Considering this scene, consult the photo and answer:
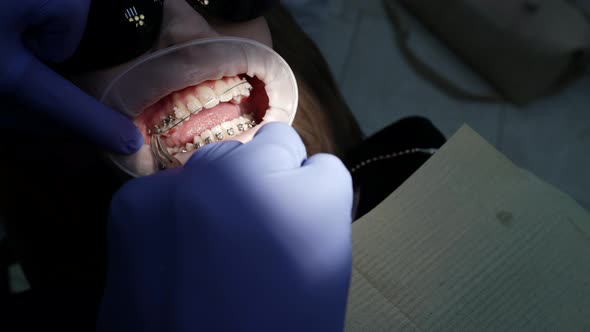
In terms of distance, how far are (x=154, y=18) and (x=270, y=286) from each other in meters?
0.49

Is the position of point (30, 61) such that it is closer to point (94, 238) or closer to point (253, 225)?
point (253, 225)

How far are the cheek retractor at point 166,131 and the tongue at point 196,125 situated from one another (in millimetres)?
26

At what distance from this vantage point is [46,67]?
0.73 m

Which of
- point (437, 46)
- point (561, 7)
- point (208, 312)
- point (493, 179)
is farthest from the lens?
point (437, 46)

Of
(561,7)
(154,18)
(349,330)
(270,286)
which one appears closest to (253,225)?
(270,286)

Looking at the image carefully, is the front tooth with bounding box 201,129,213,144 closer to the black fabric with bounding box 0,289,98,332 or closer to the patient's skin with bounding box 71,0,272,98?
the patient's skin with bounding box 71,0,272,98

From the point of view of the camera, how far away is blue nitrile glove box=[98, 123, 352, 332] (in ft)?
2.08

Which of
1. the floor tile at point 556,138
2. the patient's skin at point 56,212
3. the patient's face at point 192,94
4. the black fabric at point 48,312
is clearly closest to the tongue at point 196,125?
the patient's face at point 192,94

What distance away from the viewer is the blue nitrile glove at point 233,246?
0.63 meters

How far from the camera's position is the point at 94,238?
3.77 ft

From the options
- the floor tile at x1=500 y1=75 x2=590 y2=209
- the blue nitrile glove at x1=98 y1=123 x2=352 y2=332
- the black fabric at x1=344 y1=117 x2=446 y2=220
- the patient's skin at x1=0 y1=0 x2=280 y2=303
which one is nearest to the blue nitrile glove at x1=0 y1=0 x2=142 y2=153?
the blue nitrile glove at x1=98 y1=123 x2=352 y2=332

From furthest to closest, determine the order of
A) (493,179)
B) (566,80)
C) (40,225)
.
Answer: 1. (566,80)
2. (40,225)
3. (493,179)

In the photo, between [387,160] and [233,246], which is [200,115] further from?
[387,160]

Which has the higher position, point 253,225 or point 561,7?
point 253,225
